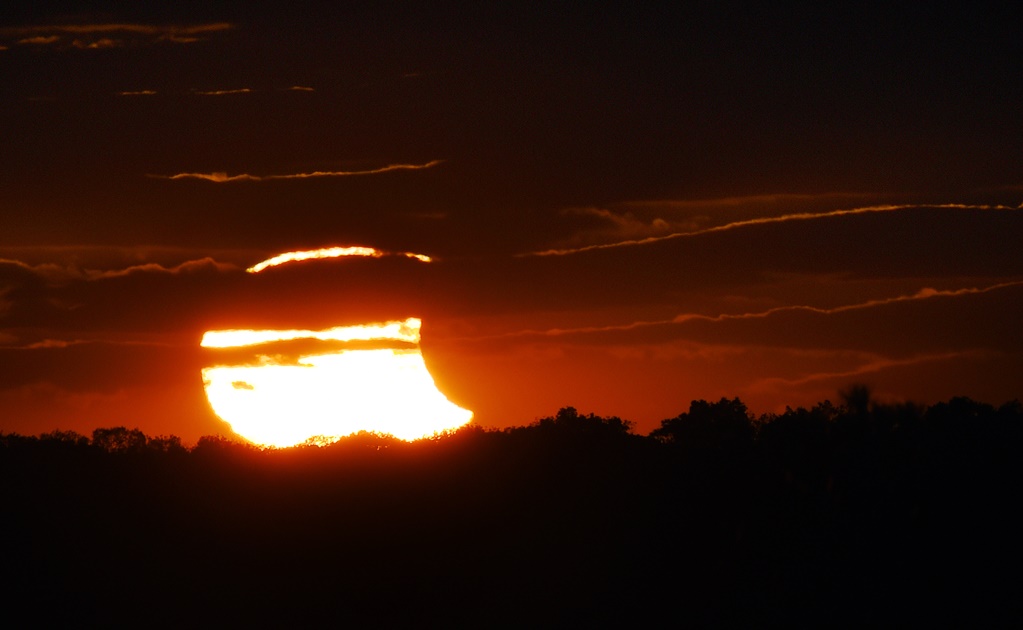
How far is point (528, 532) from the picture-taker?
157 feet

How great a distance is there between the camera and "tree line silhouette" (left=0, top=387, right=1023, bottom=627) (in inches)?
1688

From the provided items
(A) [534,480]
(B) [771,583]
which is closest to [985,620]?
(B) [771,583]

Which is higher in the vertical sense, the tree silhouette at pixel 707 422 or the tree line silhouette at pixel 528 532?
the tree silhouette at pixel 707 422

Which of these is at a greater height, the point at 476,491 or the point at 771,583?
the point at 476,491

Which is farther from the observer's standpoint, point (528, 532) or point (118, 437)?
point (118, 437)

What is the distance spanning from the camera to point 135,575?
144 ft

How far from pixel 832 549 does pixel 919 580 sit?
261 centimetres

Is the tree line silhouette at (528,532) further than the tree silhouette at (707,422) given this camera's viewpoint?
No

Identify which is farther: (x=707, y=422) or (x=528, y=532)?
(x=707, y=422)

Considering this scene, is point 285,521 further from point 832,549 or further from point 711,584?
point 832,549

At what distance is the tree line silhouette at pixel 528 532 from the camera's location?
42.9 metres

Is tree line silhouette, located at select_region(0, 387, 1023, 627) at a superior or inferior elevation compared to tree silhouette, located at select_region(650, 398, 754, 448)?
inferior

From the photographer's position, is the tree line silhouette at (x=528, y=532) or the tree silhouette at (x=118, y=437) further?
the tree silhouette at (x=118, y=437)

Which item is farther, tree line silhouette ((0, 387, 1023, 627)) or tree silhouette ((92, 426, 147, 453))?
tree silhouette ((92, 426, 147, 453))
